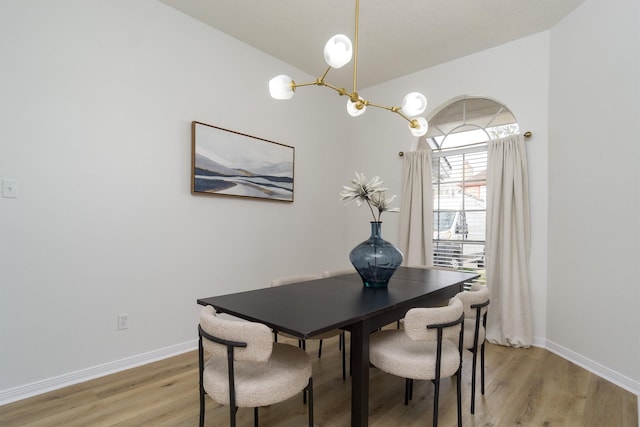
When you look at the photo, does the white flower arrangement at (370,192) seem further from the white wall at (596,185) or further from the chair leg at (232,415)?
the white wall at (596,185)

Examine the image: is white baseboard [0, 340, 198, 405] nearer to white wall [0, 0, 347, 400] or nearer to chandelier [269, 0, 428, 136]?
white wall [0, 0, 347, 400]

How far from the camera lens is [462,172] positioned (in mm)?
3900

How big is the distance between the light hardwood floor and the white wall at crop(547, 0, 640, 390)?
404 mm

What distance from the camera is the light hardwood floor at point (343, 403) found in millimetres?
1970

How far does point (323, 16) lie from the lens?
9.88ft

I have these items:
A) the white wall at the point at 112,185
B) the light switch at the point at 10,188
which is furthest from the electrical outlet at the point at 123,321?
the light switch at the point at 10,188

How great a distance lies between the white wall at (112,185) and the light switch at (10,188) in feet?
0.10

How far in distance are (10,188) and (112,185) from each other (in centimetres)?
57

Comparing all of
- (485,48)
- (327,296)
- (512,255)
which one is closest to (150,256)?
(327,296)

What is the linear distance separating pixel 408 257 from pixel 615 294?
6.21 ft

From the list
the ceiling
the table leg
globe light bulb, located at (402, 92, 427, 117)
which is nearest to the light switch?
the ceiling

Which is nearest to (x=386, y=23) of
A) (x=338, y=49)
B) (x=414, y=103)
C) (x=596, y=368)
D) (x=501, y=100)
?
(x=414, y=103)

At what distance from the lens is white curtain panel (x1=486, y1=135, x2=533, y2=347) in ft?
10.6

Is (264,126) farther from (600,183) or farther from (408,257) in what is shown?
(600,183)
